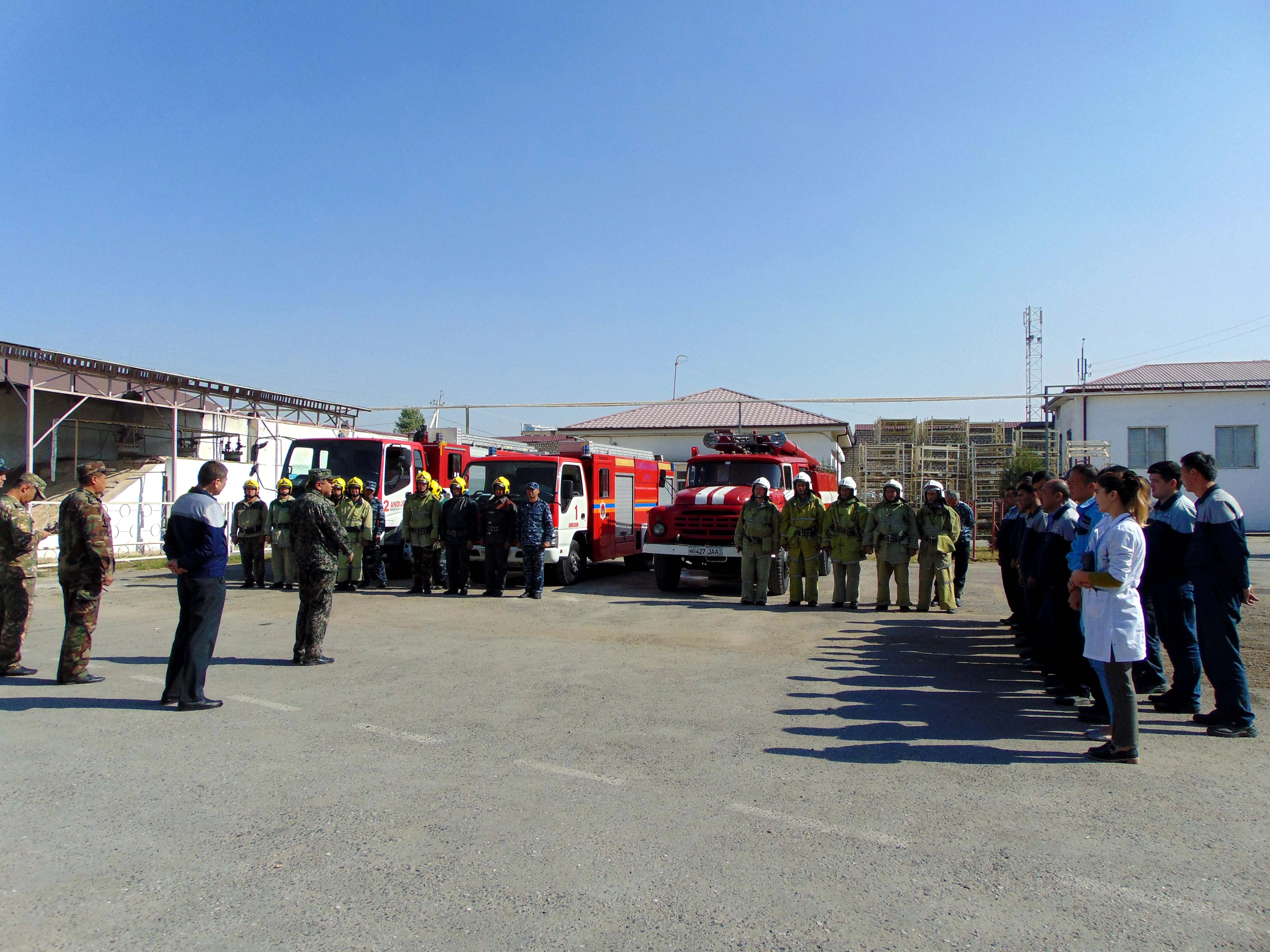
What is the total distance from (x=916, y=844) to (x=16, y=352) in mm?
21788

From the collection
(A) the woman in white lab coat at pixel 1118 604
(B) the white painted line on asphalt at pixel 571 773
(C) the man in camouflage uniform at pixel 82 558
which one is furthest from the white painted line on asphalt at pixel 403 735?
(A) the woman in white lab coat at pixel 1118 604

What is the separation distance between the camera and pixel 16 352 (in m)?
19.1

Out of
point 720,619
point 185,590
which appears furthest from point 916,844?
point 720,619

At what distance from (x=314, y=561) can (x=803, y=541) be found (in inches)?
289

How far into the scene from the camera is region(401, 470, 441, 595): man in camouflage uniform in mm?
13914

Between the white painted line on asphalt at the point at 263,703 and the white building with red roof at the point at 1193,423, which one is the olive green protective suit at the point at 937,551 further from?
the white building with red roof at the point at 1193,423

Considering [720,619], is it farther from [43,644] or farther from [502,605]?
[43,644]

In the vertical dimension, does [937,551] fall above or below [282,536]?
below

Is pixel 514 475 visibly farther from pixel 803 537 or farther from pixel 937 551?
pixel 937 551

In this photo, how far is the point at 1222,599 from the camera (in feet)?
18.9

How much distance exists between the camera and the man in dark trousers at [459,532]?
13.6 meters

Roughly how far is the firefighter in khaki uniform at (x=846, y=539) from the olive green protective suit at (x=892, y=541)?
0.16 m

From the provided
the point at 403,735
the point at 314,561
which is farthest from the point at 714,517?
the point at 403,735

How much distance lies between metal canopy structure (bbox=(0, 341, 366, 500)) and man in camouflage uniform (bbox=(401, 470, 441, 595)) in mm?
9462
